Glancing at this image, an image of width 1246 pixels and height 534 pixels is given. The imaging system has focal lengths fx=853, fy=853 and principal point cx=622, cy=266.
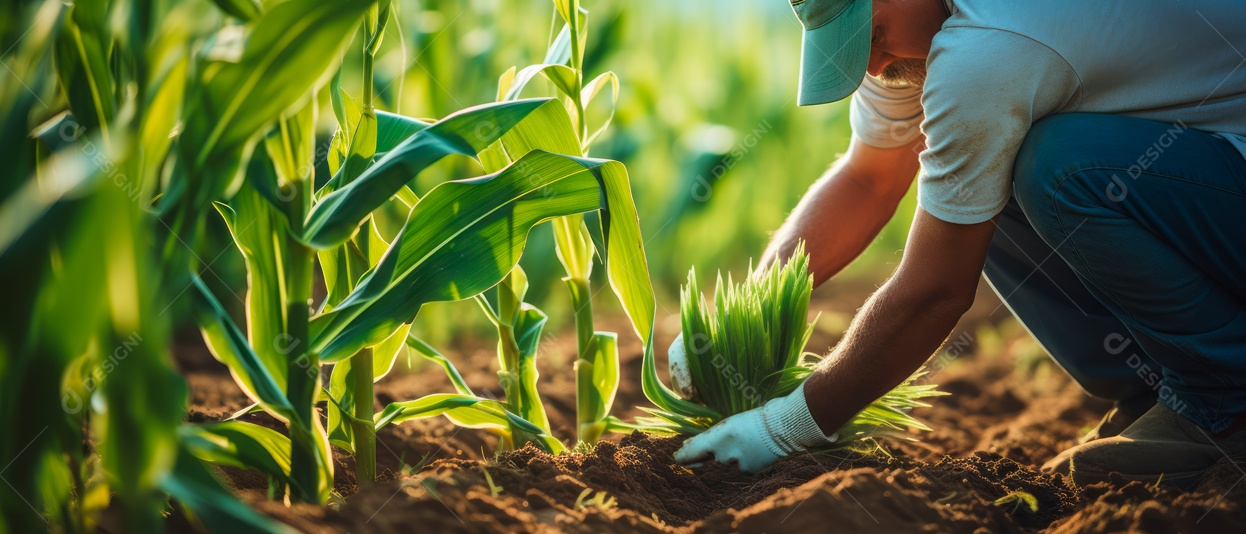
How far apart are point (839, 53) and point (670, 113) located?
207 centimetres

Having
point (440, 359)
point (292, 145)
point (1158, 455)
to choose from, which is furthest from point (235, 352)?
point (1158, 455)

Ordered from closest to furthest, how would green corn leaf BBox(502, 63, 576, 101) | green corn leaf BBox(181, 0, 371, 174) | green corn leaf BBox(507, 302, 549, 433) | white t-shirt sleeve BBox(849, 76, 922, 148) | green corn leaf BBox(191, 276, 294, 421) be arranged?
green corn leaf BBox(181, 0, 371, 174) < green corn leaf BBox(191, 276, 294, 421) < green corn leaf BBox(502, 63, 576, 101) < green corn leaf BBox(507, 302, 549, 433) < white t-shirt sleeve BBox(849, 76, 922, 148)

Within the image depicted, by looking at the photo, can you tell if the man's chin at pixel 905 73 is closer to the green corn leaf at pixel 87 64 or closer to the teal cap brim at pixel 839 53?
the teal cap brim at pixel 839 53

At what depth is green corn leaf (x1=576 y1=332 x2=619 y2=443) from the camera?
1548 mm

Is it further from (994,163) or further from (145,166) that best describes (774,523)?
(145,166)

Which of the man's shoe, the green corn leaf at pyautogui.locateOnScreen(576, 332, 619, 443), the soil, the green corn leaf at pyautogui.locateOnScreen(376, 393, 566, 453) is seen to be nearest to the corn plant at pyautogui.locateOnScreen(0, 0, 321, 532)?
the soil

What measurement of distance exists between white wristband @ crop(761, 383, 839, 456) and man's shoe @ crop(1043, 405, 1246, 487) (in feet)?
1.77

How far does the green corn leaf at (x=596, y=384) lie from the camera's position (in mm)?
1548

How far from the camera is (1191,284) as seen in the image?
1.50m

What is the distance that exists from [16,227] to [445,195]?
545 mm

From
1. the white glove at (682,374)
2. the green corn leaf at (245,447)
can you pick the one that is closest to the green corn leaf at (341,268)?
the green corn leaf at (245,447)

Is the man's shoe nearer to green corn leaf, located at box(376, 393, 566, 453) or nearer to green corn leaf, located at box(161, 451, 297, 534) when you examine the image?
green corn leaf, located at box(376, 393, 566, 453)

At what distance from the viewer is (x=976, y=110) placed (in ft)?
4.33

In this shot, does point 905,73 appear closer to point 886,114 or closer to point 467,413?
point 886,114
